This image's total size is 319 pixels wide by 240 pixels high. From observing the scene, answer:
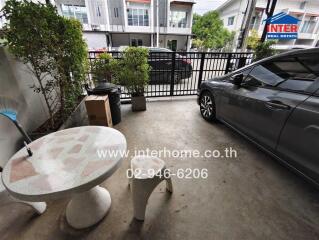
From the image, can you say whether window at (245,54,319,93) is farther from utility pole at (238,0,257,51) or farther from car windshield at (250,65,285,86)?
utility pole at (238,0,257,51)

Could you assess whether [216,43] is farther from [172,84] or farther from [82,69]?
[82,69]

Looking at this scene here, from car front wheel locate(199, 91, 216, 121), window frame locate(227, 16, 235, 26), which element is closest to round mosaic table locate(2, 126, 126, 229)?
car front wheel locate(199, 91, 216, 121)

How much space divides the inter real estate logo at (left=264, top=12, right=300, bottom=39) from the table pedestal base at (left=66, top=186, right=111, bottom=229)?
5.99 metres

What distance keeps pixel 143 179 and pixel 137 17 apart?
53.9 ft

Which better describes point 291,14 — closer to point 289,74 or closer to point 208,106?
point 208,106

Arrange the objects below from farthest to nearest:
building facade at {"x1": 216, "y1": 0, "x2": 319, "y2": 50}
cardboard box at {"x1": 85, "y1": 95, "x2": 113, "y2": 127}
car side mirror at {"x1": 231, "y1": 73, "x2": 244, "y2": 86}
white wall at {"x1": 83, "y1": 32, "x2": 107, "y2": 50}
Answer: building facade at {"x1": 216, "y1": 0, "x2": 319, "y2": 50}, white wall at {"x1": 83, "y1": 32, "x2": 107, "y2": 50}, cardboard box at {"x1": 85, "y1": 95, "x2": 113, "y2": 127}, car side mirror at {"x1": 231, "y1": 73, "x2": 244, "y2": 86}

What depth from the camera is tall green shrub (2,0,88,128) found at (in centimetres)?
169

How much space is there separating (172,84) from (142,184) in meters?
3.38

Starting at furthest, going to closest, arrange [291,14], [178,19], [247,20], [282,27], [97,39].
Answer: [178,19] < [291,14] < [97,39] < [247,20] < [282,27]

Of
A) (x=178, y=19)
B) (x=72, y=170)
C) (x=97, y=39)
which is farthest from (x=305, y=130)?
(x=178, y=19)

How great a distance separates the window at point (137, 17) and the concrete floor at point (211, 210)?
1553cm

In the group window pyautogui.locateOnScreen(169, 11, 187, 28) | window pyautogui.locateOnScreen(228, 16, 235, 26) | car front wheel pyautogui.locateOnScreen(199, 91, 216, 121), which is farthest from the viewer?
window pyautogui.locateOnScreen(228, 16, 235, 26)

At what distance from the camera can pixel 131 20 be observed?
1415 cm

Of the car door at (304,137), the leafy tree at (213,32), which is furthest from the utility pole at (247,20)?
the leafy tree at (213,32)
